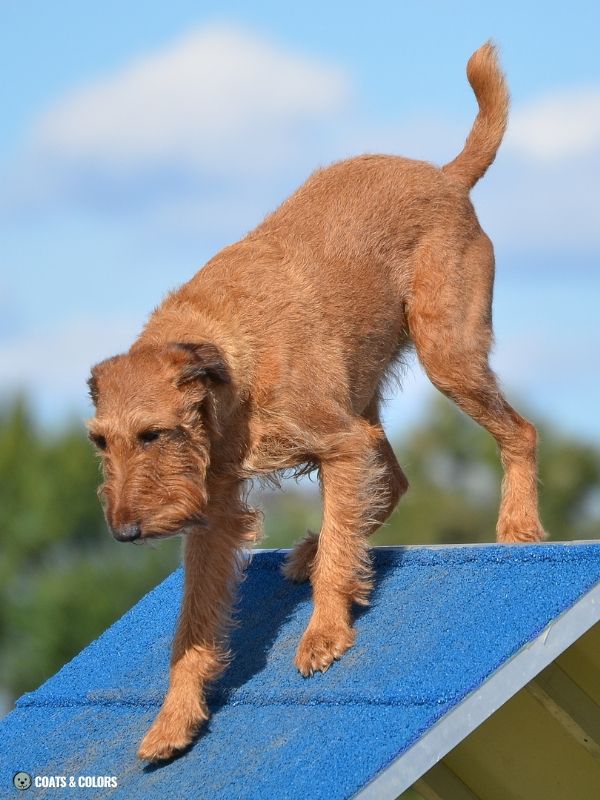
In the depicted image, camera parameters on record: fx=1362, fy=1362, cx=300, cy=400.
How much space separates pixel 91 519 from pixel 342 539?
88.9 ft

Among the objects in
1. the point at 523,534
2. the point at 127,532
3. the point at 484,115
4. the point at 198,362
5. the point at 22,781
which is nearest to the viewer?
the point at 127,532

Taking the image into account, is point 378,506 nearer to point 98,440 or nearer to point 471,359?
point 471,359

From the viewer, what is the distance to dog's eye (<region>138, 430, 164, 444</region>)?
17.2ft

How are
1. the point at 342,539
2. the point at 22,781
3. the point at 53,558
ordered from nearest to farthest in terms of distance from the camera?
the point at 22,781 < the point at 342,539 < the point at 53,558

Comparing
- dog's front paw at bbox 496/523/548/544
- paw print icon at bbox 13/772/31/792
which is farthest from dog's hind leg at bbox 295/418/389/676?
paw print icon at bbox 13/772/31/792

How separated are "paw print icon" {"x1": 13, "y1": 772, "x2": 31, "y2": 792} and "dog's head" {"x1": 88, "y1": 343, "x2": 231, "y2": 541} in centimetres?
141

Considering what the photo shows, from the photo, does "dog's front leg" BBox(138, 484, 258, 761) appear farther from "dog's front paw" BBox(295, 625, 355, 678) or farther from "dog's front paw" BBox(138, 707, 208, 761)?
"dog's front paw" BBox(295, 625, 355, 678)

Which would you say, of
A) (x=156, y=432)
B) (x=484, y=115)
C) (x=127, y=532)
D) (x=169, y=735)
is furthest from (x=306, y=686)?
(x=484, y=115)

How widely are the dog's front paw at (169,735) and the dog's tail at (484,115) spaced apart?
3.30 meters

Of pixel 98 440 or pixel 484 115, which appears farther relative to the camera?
pixel 484 115

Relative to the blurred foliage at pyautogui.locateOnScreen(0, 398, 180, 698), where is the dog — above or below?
above

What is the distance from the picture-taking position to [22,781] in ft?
19.1

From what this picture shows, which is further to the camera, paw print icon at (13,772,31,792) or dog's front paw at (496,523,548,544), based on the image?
dog's front paw at (496,523,548,544)

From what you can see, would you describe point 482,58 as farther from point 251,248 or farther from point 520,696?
point 520,696
